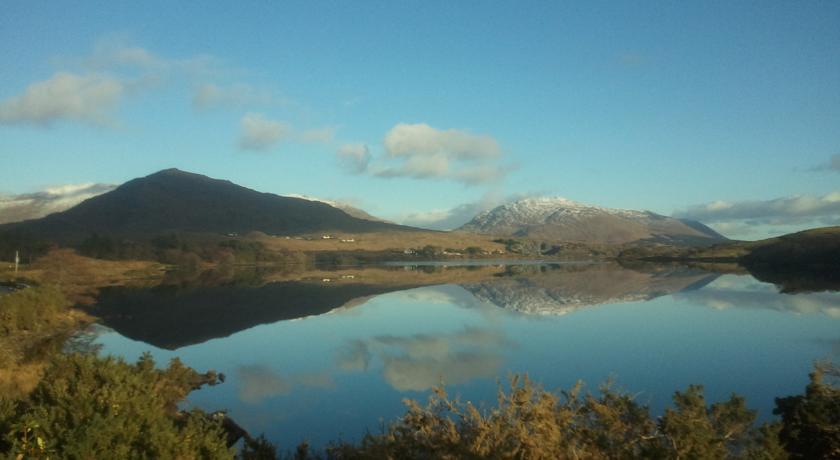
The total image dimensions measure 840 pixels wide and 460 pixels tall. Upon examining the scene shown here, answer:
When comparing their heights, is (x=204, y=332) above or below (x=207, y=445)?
below

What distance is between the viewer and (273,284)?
60.1m

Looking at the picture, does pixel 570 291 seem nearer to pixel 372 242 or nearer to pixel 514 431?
pixel 514 431

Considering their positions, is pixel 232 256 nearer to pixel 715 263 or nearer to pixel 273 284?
pixel 273 284

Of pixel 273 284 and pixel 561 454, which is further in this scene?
pixel 273 284

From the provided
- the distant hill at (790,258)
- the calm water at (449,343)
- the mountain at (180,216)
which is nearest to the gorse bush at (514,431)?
the calm water at (449,343)

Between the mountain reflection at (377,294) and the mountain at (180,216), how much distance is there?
341 feet

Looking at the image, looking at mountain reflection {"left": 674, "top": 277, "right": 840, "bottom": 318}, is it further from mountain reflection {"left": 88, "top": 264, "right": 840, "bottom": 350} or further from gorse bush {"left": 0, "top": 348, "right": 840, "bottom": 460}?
gorse bush {"left": 0, "top": 348, "right": 840, "bottom": 460}

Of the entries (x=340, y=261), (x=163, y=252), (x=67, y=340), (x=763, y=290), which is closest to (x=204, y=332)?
(x=67, y=340)

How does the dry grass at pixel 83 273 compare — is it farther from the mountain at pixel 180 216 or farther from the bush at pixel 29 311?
the mountain at pixel 180 216

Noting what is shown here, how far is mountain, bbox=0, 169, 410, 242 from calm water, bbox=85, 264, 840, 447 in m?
119

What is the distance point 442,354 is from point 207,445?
15.9 m

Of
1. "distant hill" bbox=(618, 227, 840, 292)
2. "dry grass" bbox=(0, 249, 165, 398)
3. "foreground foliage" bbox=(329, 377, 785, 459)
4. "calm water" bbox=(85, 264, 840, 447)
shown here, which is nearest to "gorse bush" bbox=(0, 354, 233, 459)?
"foreground foliage" bbox=(329, 377, 785, 459)

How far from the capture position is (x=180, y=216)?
17150cm

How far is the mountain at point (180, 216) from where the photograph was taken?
6156 inches
